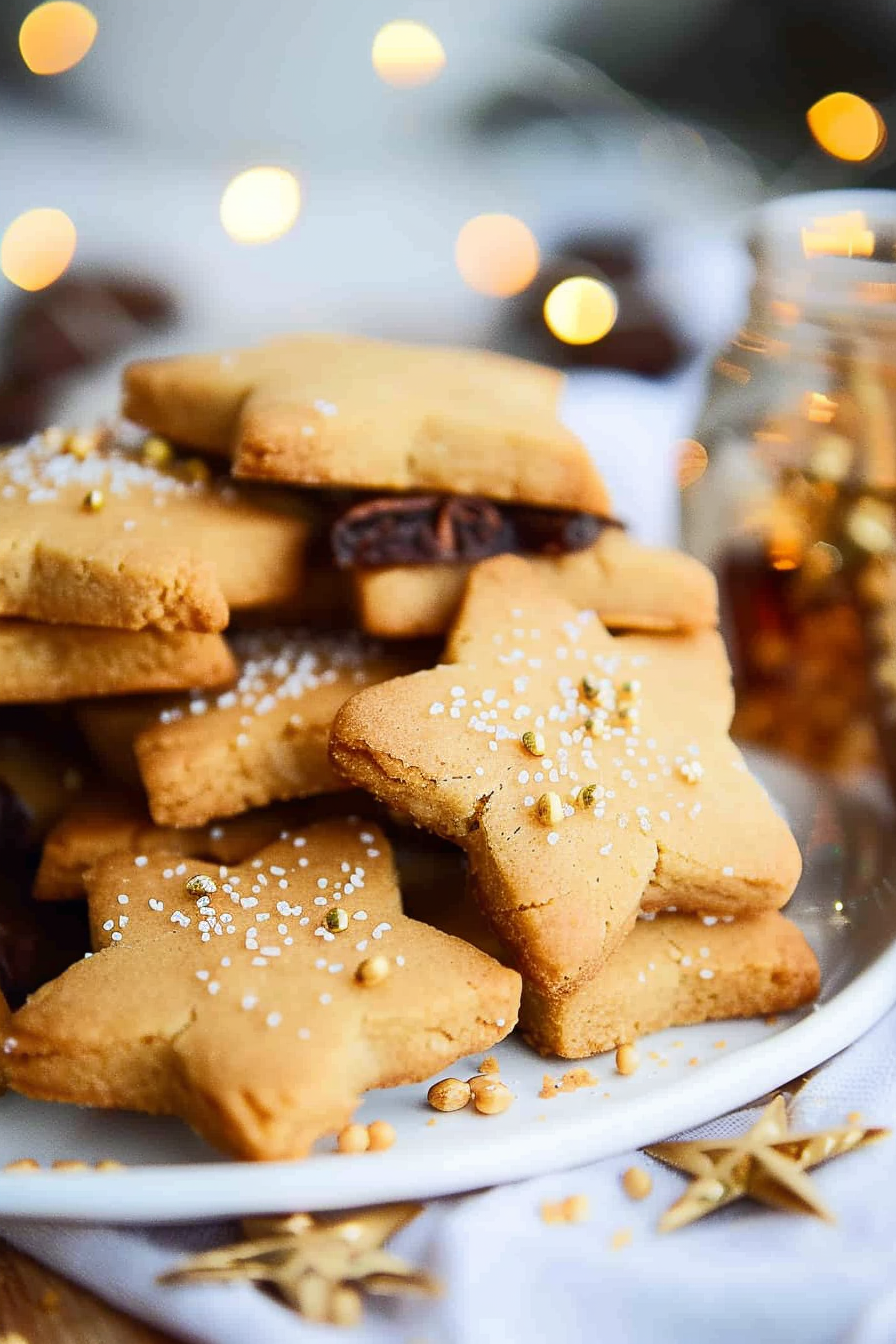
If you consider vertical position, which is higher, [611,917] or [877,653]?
[877,653]

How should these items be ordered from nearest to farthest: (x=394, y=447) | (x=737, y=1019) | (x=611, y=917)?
(x=611, y=917), (x=737, y=1019), (x=394, y=447)

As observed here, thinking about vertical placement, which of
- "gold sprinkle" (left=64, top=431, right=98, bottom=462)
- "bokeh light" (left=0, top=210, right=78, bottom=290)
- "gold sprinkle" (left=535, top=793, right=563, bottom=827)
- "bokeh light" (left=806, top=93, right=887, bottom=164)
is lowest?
"gold sprinkle" (left=535, top=793, right=563, bottom=827)

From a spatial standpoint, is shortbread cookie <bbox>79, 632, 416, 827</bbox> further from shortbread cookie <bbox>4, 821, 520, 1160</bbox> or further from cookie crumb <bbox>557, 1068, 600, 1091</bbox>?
cookie crumb <bbox>557, 1068, 600, 1091</bbox>

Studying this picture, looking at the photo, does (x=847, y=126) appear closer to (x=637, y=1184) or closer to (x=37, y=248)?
(x=37, y=248)

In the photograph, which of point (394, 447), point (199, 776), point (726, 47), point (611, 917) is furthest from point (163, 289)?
point (611, 917)

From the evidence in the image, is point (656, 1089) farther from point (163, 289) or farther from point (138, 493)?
point (163, 289)

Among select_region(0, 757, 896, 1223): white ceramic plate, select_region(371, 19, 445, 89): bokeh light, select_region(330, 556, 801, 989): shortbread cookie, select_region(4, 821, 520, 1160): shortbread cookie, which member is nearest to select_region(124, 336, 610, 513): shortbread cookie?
select_region(330, 556, 801, 989): shortbread cookie

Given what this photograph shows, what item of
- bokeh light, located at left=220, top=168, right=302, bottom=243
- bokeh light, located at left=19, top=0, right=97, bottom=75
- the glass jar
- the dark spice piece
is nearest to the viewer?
the dark spice piece
